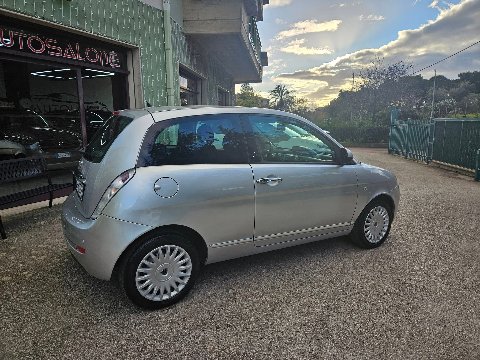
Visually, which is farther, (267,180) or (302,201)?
(302,201)

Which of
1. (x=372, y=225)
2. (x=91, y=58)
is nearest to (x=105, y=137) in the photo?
(x=372, y=225)

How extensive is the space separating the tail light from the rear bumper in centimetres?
8

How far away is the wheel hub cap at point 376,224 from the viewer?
3.98m

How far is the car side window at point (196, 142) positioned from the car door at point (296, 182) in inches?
7.2

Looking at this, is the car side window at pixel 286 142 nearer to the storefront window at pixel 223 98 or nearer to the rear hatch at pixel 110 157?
the rear hatch at pixel 110 157

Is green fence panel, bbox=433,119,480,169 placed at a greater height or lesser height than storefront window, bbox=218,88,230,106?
lesser

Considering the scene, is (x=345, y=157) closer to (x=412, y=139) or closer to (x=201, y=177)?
(x=201, y=177)

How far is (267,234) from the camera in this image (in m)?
3.26

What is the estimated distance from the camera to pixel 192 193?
2.77m

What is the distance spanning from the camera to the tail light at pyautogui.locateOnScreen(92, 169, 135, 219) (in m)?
2.60

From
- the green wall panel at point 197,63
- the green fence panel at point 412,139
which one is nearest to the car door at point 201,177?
the green wall panel at point 197,63

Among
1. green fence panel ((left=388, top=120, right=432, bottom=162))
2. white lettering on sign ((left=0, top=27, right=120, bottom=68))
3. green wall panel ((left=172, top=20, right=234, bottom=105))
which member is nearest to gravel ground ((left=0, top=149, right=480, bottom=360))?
white lettering on sign ((left=0, top=27, right=120, bottom=68))

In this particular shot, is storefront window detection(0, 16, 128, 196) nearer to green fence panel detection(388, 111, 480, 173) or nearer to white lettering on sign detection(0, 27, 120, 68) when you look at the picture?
white lettering on sign detection(0, 27, 120, 68)

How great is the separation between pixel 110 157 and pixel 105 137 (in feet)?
1.37
